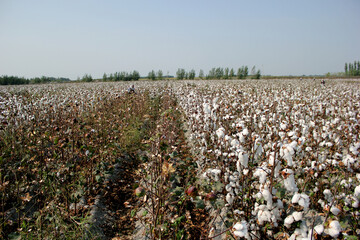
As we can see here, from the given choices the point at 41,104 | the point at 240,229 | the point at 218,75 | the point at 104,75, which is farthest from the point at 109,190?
the point at 218,75

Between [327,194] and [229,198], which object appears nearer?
[229,198]

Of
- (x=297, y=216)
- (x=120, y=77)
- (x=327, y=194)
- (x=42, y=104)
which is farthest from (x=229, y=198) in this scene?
(x=120, y=77)

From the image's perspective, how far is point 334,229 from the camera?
1637 mm

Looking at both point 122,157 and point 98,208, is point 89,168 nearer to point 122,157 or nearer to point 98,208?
point 98,208

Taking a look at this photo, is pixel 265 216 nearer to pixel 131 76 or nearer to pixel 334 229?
pixel 334 229

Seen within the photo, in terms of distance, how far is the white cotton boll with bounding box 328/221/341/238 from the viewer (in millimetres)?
1615

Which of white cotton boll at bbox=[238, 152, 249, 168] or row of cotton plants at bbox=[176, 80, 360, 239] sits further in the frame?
white cotton boll at bbox=[238, 152, 249, 168]

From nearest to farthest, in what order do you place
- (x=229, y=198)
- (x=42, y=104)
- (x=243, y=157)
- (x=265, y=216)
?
(x=265, y=216) → (x=243, y=157) → (x=229, y=198) → (x=42, y=104)

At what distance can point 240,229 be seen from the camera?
175 centimetres

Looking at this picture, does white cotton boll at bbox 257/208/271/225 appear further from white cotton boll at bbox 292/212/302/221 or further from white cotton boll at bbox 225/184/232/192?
white cotton boll at bbox 225/184/232/192

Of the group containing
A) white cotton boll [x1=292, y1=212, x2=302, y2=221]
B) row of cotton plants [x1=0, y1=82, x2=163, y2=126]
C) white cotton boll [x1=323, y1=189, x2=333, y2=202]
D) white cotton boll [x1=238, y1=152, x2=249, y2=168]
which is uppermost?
row of cotton plants [x1=0, y1=82, x2=163, y2=126]

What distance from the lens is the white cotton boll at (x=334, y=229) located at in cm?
162

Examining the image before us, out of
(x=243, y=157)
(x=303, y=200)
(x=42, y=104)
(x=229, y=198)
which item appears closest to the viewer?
(x=303, y=200)

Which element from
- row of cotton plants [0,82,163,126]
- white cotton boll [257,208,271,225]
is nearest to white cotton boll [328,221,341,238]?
white cotton boll [257,208,271,225]
